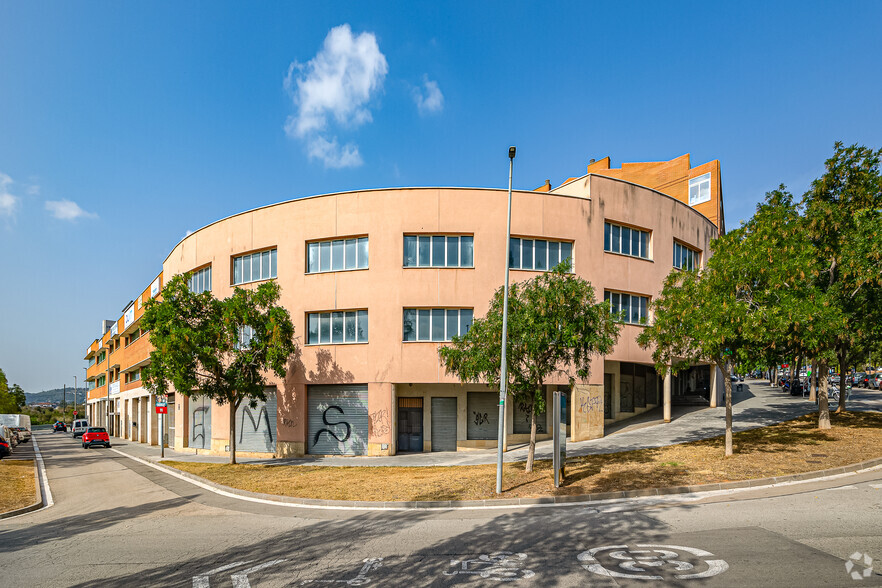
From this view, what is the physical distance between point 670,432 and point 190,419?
85.3ft

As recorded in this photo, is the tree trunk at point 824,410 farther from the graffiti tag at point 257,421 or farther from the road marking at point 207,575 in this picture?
the graffiti tag at point 257,421

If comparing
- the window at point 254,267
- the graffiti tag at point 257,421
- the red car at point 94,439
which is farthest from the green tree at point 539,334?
the red car at point 94,439

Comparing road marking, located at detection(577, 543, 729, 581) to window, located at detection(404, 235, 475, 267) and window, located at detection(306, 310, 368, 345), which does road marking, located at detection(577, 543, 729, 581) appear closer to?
window, located at detection(404, 235, 475, 267)


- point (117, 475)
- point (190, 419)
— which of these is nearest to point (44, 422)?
point (190, 419)

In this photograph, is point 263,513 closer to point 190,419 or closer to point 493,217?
point 493,217

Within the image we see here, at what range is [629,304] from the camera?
88.2ft

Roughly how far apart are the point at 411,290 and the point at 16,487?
1574 cm

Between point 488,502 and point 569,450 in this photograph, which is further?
point 569,450

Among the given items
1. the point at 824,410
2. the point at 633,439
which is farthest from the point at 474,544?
the point at 824,410

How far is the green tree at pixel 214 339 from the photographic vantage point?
21922 millimetres

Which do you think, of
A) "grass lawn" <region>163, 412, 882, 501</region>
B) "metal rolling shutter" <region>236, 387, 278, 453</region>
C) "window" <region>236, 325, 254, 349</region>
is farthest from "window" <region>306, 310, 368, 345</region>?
"grass lawn" <region>163, 412, 882, 501</region>

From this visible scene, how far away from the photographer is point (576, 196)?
2544cm

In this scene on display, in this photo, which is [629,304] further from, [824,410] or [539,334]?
[539,334]

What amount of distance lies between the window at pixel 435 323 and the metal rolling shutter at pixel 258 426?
7.81 meters
